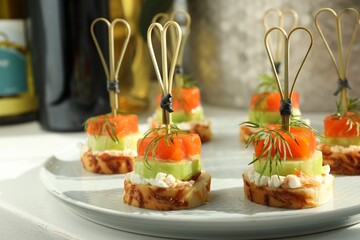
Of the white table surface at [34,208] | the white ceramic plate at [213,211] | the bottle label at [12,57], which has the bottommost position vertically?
the white table surface at [34,208]

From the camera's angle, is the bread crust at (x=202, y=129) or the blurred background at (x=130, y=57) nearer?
the bread crust at (x=202, y=129)

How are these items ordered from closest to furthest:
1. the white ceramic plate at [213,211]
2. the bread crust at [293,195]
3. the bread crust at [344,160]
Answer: the white ceramic plate at [213,211] < the bread crust at [293,195] < the bread crust at [344,160]

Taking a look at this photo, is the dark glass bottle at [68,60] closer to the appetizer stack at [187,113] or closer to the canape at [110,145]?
the appetizer stack at [187,113]

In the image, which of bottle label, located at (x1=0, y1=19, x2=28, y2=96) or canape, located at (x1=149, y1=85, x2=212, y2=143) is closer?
canape, located at (x1=149, y1=85, x2=212, y2=143)

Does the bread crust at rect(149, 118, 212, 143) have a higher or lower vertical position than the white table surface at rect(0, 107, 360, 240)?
higher

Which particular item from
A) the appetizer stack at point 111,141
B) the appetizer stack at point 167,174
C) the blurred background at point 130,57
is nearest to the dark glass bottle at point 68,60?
the blurred background at point 130,57

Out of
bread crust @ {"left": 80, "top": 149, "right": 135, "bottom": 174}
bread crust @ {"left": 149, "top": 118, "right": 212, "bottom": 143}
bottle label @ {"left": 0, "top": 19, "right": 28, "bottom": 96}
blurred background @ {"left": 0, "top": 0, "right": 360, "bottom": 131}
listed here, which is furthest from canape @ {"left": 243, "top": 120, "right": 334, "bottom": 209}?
bottle label @ {"left": 0, "top": 19, "right": 28, "bottom": 96}

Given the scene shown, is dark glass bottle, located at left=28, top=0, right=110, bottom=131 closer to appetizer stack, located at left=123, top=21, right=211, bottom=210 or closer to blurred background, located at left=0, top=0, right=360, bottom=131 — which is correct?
blurred background, located at left=0, top=0, right=360, bottom=131
